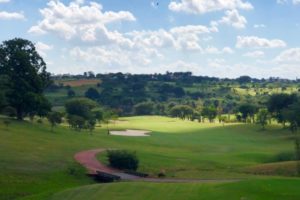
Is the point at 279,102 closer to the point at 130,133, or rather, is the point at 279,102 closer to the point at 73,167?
the point at 130,133

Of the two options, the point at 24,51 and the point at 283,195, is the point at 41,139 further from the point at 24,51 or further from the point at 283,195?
the point at 283,195

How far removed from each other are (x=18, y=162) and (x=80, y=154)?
12.3m

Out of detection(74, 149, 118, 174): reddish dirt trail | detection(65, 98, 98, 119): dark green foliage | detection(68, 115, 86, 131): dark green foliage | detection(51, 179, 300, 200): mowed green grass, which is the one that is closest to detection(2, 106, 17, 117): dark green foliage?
detection(68, 115, 86, 131): dark green foliage

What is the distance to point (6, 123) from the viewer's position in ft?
252

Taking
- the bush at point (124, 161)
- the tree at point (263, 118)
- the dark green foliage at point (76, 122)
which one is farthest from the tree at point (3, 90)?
the tree at point (263, 118)

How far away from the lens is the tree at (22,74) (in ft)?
294

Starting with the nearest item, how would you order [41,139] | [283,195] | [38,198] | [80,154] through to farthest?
[283,195], [38,198], [80,154], [41,139]

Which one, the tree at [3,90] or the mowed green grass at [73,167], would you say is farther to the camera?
the tree at [3,90]

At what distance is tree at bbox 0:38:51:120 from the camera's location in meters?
89.5

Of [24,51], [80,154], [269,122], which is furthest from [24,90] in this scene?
[269,122]

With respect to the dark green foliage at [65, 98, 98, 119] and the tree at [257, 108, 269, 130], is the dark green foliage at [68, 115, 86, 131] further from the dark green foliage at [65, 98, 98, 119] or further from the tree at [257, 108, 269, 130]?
the tree at [257, 108, 269, 130]

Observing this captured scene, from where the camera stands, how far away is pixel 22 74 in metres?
94.2

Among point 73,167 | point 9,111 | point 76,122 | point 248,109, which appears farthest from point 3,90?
point 248,109

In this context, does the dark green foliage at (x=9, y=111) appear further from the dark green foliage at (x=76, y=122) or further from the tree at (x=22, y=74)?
the dark green foliage at (x=76, y=122)
